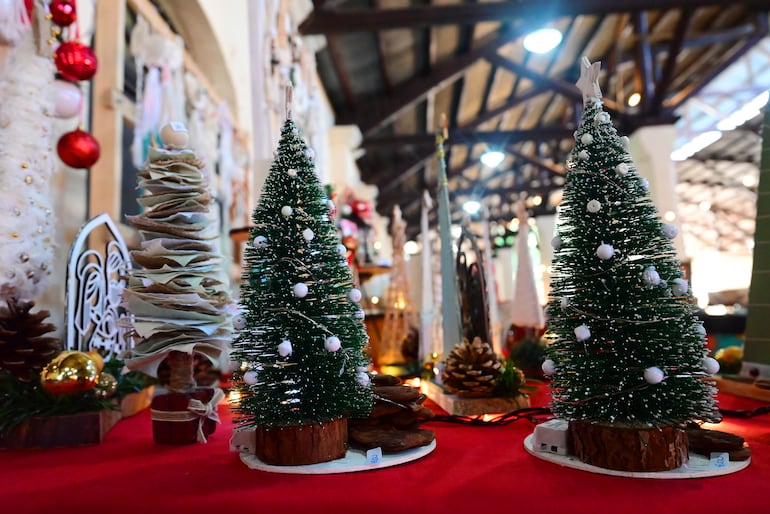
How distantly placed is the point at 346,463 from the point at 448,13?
18.0ft

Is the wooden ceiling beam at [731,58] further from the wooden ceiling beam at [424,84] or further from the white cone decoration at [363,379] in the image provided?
the white cone decoration at [363,379]

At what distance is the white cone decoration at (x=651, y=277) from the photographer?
1.32m

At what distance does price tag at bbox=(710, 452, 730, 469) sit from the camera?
130 centimetres

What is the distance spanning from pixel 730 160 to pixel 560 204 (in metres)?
19.6

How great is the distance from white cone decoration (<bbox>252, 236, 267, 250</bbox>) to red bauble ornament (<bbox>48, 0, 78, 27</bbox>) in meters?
1.33

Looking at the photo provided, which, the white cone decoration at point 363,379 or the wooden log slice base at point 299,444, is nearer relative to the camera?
the wooden log slice base at point 299,444

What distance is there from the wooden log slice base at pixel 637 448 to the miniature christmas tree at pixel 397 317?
8.44 ft

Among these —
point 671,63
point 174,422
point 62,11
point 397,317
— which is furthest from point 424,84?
point 174,422

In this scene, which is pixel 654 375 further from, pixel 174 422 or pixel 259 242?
pixel 174 422

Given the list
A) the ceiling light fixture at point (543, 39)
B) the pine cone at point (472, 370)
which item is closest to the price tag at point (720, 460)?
the pine cone at point (472, 370)

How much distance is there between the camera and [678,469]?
1.28 meters

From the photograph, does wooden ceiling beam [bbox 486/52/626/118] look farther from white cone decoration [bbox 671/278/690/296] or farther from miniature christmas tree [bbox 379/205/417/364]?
white cone decoration [bbox 671/278/690/296]

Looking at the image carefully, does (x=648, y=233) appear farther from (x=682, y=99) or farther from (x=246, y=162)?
(x=682, y=99)

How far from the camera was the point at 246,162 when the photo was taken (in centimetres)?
493
